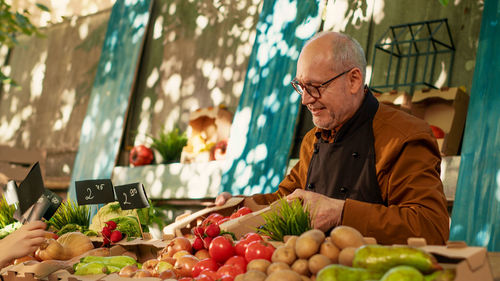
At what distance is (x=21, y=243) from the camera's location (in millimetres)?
2223

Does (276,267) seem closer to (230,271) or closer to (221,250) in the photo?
(230,271)

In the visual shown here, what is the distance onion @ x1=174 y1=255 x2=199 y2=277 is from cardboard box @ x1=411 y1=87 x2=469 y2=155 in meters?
2.56

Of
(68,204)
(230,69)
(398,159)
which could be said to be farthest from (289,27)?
(398,159)

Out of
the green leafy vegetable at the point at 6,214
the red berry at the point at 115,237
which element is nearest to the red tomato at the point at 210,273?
the red berry at the point at 115,237

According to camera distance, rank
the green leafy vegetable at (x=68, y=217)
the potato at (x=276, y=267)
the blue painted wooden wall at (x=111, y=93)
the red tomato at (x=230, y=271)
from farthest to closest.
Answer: the blue painted wooden wall at (x=111, y=93), the green leafy vegetable at (x=68, y=217), the red tomato at (x=230, y=271), the potato at (x=276, y=267)

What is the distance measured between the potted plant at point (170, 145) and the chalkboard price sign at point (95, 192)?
3.35 metres

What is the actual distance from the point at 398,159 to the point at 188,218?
36.6 inches

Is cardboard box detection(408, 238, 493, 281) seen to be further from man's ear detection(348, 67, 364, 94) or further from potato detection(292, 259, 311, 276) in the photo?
man's ear detection(348, 67, 364, 94)

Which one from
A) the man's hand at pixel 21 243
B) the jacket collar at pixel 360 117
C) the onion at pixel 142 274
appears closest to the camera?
the onion at pixel 142 274

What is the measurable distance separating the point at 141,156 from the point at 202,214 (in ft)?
12.9

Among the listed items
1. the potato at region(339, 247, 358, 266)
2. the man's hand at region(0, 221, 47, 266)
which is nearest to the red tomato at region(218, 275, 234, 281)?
the potato at region(339, 247, 358, 266)

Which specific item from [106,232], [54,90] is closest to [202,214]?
[106,232]

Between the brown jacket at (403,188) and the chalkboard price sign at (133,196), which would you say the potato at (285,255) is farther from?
the chalkboard price sign at (133,196)

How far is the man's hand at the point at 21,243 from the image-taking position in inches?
87.4
